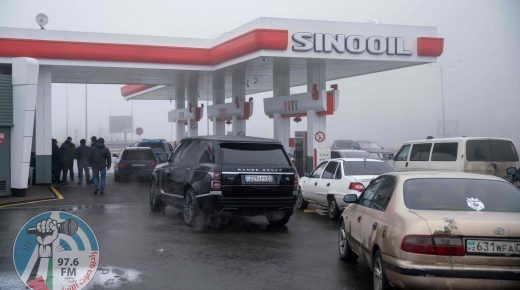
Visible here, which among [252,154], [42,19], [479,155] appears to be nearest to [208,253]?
[252,154]

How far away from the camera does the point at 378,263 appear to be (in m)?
6.12

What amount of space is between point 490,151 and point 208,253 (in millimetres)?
9024

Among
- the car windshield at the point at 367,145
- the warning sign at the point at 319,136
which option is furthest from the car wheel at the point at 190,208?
the car windshield at the point at 367,145

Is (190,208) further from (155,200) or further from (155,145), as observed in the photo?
(155,145)

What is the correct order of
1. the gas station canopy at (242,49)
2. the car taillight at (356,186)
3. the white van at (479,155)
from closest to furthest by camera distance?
the car taillight at (356,186)
the white van at (479,155)
the gas station canopy at (242,49)

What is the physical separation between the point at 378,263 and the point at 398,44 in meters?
15.5

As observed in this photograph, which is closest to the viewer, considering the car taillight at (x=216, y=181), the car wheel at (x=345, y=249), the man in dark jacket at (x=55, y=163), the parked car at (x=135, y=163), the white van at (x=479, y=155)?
the car wheel at (x=345, y=249)

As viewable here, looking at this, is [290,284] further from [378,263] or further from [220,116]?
[220,116]

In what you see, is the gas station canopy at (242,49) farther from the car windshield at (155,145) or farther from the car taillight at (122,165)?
the car windshield at (155,145)

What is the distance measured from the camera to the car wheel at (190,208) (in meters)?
11.1

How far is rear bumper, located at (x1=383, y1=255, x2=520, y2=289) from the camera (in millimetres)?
5324

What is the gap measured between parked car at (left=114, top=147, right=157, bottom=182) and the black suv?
39.7 ft

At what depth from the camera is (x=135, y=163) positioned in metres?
23.6

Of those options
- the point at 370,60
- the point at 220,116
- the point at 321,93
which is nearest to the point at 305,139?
the point at 321,93
